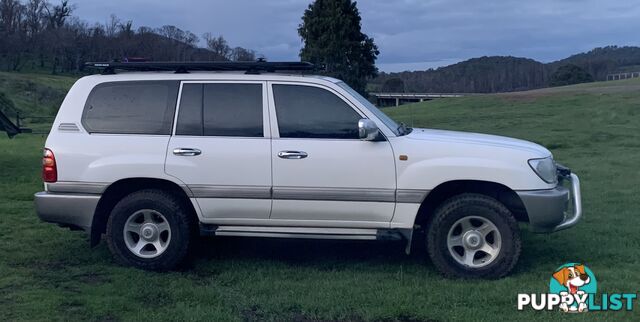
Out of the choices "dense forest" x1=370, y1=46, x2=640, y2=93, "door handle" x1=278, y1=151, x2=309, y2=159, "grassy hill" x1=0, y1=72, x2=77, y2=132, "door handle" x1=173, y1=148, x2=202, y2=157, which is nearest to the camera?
"door handle" x1=278, y1=151, x2=309, y2=159

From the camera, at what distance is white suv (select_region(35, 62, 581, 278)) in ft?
22.1

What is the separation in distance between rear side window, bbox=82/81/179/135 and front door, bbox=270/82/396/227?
3.51 ft

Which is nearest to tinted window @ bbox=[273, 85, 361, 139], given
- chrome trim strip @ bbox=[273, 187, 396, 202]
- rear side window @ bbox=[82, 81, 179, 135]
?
chrome trim strip @ bbox=[273, 187, 396, 202]

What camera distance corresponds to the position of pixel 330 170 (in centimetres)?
677

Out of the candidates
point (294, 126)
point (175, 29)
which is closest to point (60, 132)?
point (294, 126)

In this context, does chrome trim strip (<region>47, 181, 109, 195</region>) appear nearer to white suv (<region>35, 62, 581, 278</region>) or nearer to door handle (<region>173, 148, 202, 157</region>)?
white suv (<region>35, 62, 581, 278</region>)

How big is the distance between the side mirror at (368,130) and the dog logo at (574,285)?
1.97 metres

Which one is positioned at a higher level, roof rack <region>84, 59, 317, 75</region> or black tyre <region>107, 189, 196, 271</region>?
roof rack <region>84, 59, 317, 75</region>

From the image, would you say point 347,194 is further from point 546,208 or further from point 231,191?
point 546,208

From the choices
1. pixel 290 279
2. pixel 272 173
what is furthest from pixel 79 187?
pixel 290 279

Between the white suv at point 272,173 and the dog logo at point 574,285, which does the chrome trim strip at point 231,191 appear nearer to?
the white suv at point 272,173

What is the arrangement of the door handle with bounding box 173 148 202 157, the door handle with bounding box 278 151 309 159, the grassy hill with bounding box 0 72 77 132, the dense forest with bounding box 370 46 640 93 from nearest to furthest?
the door handle with bounding box 278 151 309 159 < the door handle with bounding box 173 148 202 157 < the dense forest with bounding box 370 46 640 93 < the grassy hill with bounding box 0 72 77 132

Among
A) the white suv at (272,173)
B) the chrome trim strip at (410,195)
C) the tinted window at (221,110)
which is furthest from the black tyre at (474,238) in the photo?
the tinted window at (221,110)

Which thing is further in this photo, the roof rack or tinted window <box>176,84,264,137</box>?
the roof rack
